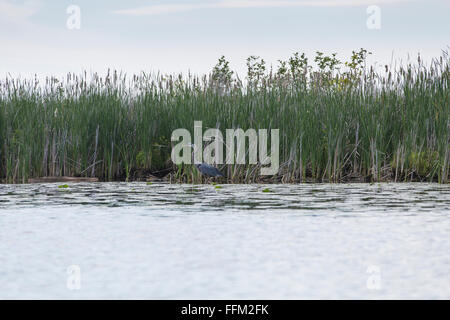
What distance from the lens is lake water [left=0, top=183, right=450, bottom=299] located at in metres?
3.20

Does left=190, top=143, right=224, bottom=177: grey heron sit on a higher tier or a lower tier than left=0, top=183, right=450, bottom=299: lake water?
higher

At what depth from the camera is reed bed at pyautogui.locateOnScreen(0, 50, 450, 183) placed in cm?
849

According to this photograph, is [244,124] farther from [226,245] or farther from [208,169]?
[226,245]

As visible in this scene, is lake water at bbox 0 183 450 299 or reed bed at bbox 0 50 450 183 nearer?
lake water at bbox 0 183 450 299

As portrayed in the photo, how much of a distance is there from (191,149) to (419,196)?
3.25 meters

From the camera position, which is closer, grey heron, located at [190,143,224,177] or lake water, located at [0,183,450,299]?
lake water, located at [0,183,450,299]

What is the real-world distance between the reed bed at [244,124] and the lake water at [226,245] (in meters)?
1.48

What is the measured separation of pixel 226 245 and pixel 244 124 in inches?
177

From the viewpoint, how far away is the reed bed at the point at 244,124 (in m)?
8.49

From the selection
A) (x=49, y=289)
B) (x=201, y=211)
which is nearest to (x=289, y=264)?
(x=49, y=289)

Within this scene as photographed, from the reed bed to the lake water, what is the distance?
148 cm

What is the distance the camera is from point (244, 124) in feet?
28.1

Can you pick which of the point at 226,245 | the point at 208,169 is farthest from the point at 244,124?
the point at 226,245

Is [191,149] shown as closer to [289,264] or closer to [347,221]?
[347,221]
